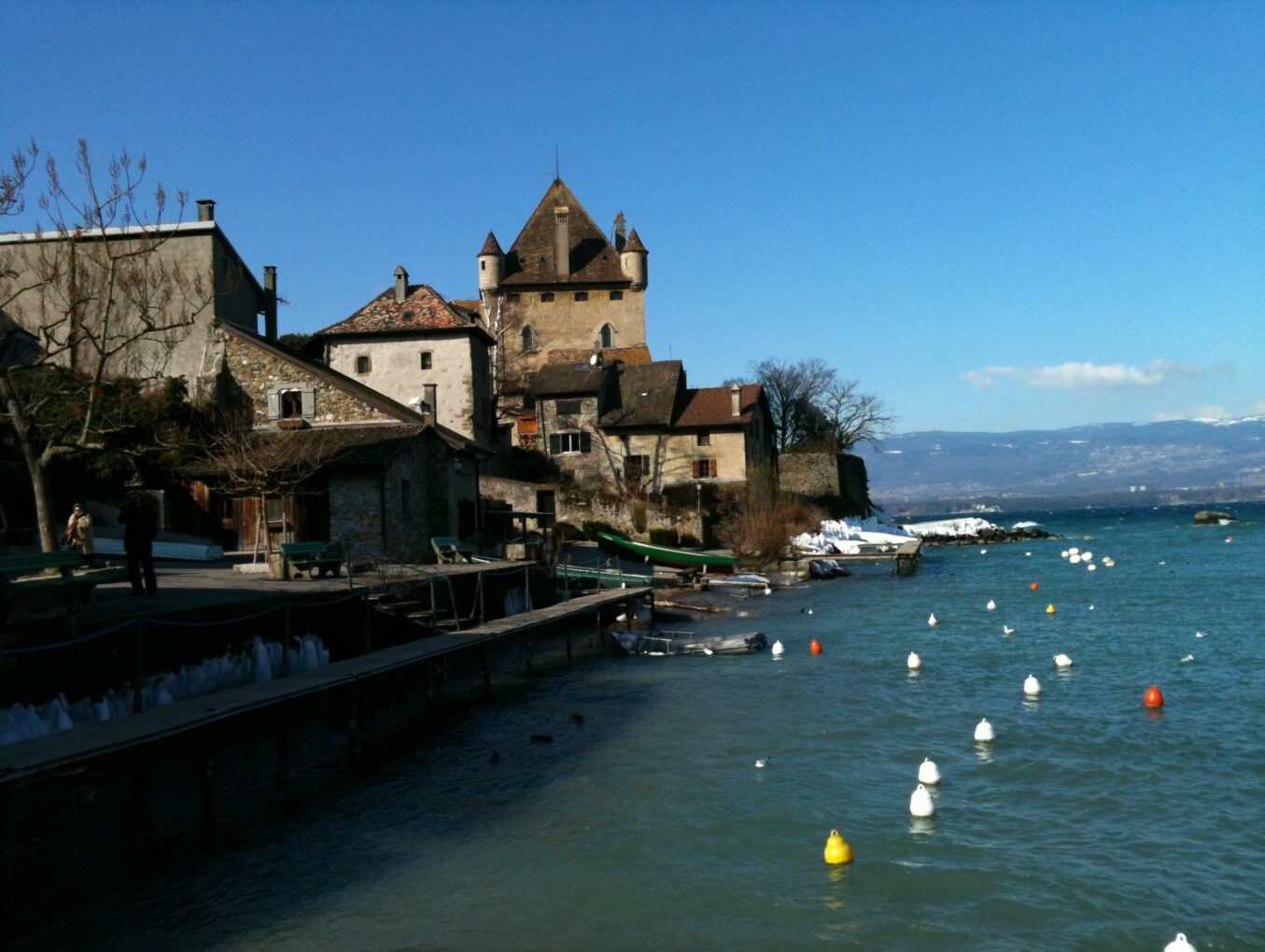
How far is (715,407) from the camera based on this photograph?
211ft

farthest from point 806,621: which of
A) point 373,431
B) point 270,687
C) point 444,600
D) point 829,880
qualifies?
point 829,880

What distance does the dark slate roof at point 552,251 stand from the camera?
77500 millimetres

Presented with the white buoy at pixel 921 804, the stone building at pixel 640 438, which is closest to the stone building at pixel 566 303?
the stone building at pixel 640 438

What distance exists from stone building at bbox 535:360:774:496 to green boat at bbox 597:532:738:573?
13.1 m

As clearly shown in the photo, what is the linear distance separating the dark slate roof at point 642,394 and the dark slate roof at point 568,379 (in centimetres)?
126

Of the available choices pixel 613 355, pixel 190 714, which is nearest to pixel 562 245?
pixel 613 355

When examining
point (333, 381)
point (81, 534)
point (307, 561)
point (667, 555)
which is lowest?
point (667, 555)

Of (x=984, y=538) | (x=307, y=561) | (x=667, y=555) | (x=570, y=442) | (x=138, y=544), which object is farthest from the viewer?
(x=984, y=538)

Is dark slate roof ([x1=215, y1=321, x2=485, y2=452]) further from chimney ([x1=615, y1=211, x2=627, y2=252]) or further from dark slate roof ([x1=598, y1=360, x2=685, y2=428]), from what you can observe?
chimney ([x1=615, y1=211, x2=627, y2=252])

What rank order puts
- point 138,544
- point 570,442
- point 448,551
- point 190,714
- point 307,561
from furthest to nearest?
point 570,442, point 448,551, point 307,561, point 138,544, point 190,714

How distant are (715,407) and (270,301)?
25.9 meters

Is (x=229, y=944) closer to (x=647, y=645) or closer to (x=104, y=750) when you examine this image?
(x=104, y=750)

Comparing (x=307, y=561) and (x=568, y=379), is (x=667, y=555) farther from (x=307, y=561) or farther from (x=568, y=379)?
(x=307, y=561)

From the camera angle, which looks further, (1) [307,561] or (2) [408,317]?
(2) [408,317]
